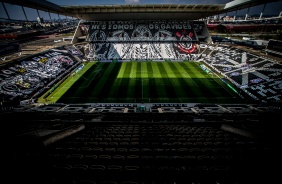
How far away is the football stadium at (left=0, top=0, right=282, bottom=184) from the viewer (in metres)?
4.06

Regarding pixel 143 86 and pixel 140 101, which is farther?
pixel 143 86

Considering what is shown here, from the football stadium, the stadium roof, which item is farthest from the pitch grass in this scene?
the stadium roof

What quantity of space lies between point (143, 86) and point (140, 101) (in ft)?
15.5

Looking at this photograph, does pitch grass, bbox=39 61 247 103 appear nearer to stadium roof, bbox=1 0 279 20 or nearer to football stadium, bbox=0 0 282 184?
football stadium, bbox=0 0 282 184

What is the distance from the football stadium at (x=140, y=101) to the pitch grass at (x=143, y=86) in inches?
7.4

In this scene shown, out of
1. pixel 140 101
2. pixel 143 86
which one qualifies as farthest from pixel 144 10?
pixel 140 101

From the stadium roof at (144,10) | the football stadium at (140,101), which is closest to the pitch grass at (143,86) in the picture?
the football stadium at (140,101)

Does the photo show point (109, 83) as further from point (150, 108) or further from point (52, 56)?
point (52, 56)

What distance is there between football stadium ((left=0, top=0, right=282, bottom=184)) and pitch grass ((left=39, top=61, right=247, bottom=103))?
0.19 metres

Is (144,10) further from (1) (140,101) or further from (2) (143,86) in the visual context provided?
(1) (140,101)

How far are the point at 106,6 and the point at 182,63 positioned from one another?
22.9 metres

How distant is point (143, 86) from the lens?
27469mm

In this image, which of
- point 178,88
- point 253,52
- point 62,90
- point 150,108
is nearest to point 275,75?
point 253,52

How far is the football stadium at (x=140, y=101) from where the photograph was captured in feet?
13.3
